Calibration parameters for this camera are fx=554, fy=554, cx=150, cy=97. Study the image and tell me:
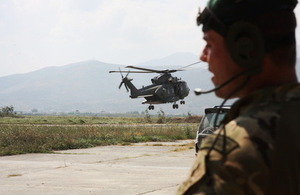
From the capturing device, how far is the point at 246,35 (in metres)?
1.35

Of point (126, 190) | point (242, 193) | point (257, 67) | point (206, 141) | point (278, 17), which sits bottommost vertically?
point (126, 190)

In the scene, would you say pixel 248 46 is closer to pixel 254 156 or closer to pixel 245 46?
Answer: pixel 245 46

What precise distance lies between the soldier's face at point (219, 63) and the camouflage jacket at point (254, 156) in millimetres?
134

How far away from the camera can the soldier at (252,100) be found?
1.23m

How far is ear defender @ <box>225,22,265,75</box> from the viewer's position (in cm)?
135

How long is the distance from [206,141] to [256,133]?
121 mm

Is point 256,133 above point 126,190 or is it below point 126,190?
above

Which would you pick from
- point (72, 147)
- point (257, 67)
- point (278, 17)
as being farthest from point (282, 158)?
point (72, 147)

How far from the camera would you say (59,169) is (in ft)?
50.2

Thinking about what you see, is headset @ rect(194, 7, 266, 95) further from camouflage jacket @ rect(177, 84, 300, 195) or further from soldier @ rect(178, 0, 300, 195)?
camouflage jacket @ rect(177, 84, 300, 195)

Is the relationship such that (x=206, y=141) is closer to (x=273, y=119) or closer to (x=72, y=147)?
(x=273, y=119)

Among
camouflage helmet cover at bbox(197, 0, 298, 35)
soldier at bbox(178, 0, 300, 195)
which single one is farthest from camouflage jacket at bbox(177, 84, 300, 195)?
camouflage helmet cover at bbox(197, 0, 298, 35)

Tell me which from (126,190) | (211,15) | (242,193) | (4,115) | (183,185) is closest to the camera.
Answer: (242,193)

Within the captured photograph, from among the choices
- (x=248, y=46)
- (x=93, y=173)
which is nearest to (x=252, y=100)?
(x=248, y=46)
